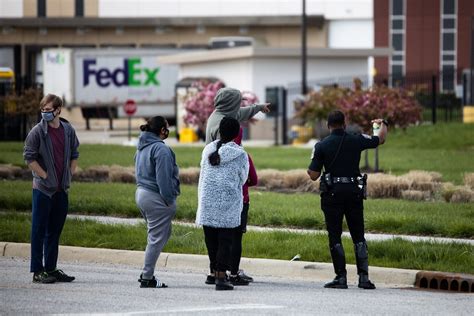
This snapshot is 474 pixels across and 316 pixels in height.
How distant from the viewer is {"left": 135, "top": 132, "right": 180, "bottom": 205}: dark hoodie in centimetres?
1261

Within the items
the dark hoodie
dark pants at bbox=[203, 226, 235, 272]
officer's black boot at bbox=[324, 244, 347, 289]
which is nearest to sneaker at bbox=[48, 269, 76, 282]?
the dark hoodie

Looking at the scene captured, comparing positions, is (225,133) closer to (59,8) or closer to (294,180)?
(294,180)

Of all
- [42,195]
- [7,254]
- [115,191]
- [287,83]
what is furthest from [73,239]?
[287,83]

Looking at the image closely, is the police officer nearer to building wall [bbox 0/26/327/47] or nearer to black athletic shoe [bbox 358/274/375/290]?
black athletic shoe [bbox 358/274/375/290]

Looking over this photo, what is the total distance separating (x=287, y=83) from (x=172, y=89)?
33.5 feet

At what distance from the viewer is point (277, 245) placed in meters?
15.2

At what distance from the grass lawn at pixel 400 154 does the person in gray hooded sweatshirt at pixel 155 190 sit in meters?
13.3

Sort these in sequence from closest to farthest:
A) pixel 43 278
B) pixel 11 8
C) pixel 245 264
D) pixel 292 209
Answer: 1. pixel 43 278
2. pixel 245 264
3. pixel 292 209
4. pixel 11 8

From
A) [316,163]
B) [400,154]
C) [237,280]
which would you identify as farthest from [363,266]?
[400,154]

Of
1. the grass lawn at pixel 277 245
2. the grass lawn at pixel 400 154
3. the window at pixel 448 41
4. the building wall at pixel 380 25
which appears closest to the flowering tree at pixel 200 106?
the grass lawn at pixel 400 154

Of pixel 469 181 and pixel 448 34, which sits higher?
pixel 448 34

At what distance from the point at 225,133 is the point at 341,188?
1.32 meters

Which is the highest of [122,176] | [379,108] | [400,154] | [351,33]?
[351,33]

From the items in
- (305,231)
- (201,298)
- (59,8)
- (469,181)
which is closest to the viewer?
(201,298)
